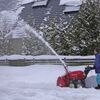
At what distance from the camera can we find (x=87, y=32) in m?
32.5

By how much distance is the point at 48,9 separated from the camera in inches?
Answer: 2076

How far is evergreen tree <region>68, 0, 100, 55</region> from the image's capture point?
3238 centimetres

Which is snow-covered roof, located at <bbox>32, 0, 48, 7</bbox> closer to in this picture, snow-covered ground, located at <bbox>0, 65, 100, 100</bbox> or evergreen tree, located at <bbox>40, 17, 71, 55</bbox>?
evergreen tree, located at <bbox>40, 17, 71, 55</bbox>

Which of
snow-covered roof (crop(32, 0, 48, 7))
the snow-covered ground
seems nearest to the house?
snow-covered roof (crop(32, 0, 48, 7))

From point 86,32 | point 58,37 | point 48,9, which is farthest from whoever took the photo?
point 48,9

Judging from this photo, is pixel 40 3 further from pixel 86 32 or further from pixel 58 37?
pixel 86 32

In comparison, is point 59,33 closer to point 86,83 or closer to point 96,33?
point 96,33

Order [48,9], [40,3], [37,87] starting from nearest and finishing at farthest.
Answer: [37,87], [48,9], [40,3]

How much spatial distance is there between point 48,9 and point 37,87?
122 feet

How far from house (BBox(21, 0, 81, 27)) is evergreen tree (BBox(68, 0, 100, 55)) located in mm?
13508

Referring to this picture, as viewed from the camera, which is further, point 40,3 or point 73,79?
point 40,3

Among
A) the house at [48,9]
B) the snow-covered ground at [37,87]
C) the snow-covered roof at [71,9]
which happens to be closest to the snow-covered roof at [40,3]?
the house at [48,9]

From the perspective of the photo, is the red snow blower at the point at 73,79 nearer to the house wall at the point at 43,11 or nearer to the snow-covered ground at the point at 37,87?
the snow-covered ground at the point at 37,87

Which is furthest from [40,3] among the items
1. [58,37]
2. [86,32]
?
[86,32]
